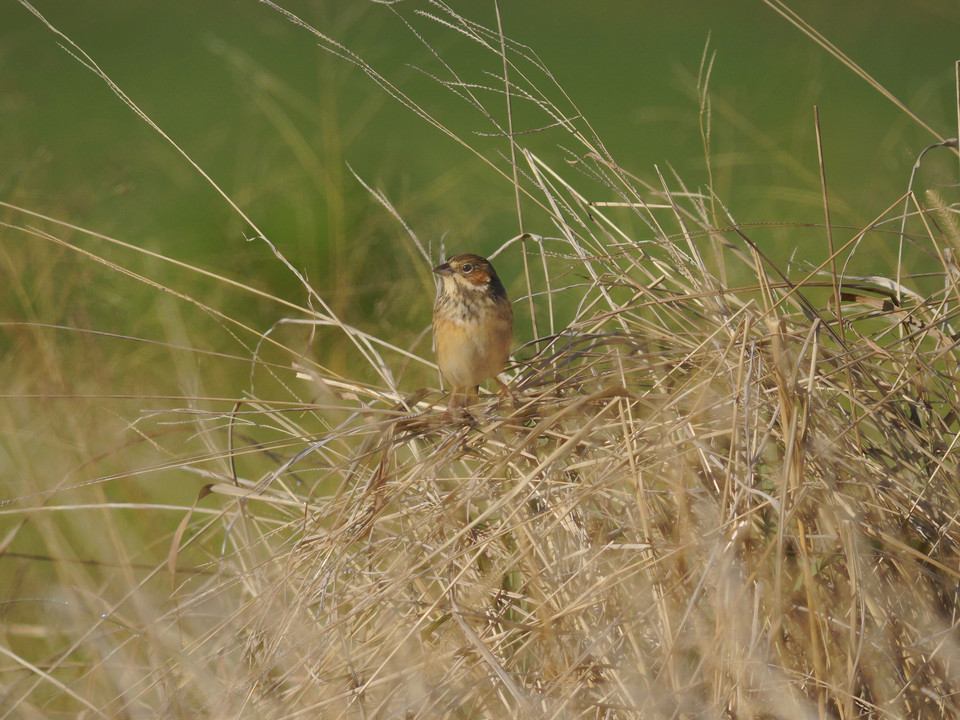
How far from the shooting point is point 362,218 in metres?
5.47

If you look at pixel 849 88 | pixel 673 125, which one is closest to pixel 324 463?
pixel 673 125

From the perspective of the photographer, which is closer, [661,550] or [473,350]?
[661,550]

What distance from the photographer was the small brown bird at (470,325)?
270cm

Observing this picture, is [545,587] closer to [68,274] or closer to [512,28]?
[68,274]

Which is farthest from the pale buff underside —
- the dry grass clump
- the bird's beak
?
the dry grass clump

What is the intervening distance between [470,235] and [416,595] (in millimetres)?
2652

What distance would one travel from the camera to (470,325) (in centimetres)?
273

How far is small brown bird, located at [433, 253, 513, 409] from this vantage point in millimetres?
2699

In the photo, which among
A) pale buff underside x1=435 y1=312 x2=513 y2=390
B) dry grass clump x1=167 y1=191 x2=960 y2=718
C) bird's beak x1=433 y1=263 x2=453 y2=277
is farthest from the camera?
bird's beak x1=433 y1=263 x2=453 y2=277

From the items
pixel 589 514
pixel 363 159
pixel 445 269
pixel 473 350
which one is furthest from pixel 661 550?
pixel 363 159

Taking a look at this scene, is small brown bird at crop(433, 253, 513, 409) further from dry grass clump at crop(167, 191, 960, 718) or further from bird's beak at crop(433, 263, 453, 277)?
dry grass clump at crop(167, 191, 960, 718)

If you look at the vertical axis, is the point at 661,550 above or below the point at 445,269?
below

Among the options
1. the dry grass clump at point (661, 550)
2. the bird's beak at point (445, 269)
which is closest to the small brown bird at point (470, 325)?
the bird's beak at point (445, 269)

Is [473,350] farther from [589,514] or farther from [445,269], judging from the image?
[589,514]
